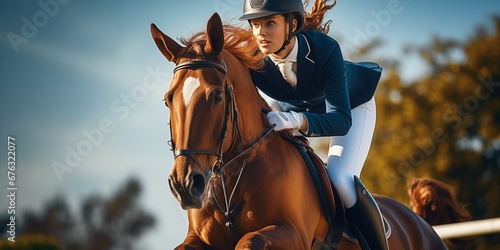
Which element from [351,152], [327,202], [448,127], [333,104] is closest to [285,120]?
[333,104]

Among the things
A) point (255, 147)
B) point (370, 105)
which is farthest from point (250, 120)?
point (370, 105)

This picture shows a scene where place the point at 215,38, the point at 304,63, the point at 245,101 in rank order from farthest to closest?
the point at 304,63 < the point at 245,101 < the point at 215,38

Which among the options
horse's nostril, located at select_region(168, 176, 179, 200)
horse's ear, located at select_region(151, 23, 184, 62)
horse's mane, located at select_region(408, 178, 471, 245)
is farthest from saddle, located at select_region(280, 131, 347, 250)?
horse's mane, located at select_region(408, 178, 471, 245)

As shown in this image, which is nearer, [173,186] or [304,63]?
[173,186]

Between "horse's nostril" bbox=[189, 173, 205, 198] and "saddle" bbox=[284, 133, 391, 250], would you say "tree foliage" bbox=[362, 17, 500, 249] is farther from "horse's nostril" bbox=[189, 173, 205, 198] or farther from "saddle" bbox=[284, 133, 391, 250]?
"horse's nostril" bbox=[189, 173, 205, 198]

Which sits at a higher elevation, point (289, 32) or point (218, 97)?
point (289, 32)

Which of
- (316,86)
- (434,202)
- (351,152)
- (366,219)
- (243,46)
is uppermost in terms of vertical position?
Answer: (243,46)

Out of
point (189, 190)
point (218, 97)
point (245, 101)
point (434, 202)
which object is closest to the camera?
point (189, 190)

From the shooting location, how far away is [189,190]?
3.70 meters

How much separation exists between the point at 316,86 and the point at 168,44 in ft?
3.42

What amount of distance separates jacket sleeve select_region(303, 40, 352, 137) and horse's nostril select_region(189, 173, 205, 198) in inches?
34.4

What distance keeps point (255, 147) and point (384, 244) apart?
123 cm

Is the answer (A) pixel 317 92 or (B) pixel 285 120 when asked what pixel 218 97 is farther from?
(A) pixel 317 92

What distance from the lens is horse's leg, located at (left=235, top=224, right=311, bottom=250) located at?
3865 millimetres
